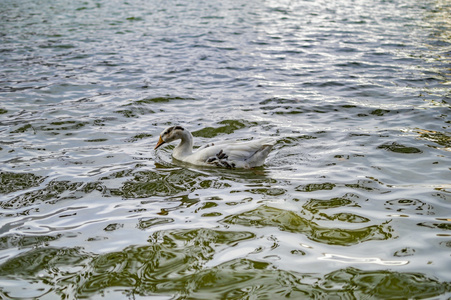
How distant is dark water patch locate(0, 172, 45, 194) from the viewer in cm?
694

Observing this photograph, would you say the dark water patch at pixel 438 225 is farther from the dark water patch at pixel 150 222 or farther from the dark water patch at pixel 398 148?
the dark water patch at pixel 150 222

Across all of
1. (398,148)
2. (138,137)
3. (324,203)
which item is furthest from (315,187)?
(138,137)

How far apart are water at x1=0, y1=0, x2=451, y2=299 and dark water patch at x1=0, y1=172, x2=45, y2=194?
0.04 m

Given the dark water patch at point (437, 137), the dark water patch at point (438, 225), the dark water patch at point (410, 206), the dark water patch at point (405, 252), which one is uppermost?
the dark water patch at point (405, 252)

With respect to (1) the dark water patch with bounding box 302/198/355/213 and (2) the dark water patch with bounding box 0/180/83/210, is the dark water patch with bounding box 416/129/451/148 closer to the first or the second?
(1) the dark water patch with bounding box 302/198/355/213

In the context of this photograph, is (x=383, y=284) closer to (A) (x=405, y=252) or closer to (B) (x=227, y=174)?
(A) (x=405, y=252)

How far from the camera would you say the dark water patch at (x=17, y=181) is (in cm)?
694

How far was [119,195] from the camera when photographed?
6.80 metres

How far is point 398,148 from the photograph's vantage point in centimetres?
848

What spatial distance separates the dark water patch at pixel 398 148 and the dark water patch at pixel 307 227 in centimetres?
299

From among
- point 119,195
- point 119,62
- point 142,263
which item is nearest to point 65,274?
point 142,263

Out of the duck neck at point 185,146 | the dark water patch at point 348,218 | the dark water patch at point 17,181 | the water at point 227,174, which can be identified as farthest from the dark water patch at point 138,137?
the dark water patch at point 348,218

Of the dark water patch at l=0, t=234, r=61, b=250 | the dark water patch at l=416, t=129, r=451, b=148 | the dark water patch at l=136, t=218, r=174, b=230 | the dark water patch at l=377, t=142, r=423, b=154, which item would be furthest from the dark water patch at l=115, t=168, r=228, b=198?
the dark water patch at l=416, t=129, r=451, b=148

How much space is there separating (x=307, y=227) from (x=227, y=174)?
7.31ft
